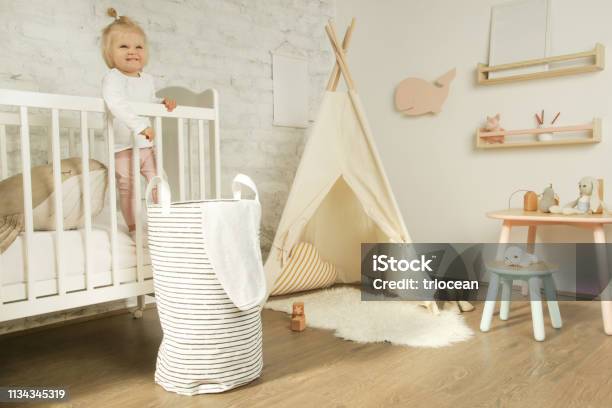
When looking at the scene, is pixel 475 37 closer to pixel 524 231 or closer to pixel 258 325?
pixel 524 231

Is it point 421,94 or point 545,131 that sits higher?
point 421,94

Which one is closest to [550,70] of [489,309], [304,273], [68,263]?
[489,309]

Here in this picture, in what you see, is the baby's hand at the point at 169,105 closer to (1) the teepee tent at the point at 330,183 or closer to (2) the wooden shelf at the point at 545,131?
(1) the teepee tent at the point at 330,183

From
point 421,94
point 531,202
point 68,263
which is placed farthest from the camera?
point 421,94

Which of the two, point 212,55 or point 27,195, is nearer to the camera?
point 27,195

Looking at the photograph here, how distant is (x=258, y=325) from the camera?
1.72m

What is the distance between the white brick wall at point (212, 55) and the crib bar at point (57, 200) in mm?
782

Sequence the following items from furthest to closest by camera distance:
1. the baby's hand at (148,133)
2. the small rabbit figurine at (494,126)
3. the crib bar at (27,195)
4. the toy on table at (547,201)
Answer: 1. the small rabbit figurine at (494,126)
2. the toy on table at (547,201)
3. the baby's hand at (148,133)
4. the crib bar at (27,195)

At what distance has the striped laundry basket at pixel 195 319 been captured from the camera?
62.7 inches

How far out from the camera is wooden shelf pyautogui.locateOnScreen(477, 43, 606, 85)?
258 cm

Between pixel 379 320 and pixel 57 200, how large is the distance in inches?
54.9

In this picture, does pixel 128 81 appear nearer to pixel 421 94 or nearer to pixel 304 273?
pixel 304 273

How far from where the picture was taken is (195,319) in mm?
1604

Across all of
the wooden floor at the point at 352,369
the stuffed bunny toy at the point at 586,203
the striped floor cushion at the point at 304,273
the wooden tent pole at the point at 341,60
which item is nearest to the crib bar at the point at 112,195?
the wooden floor at the point at 352,369
